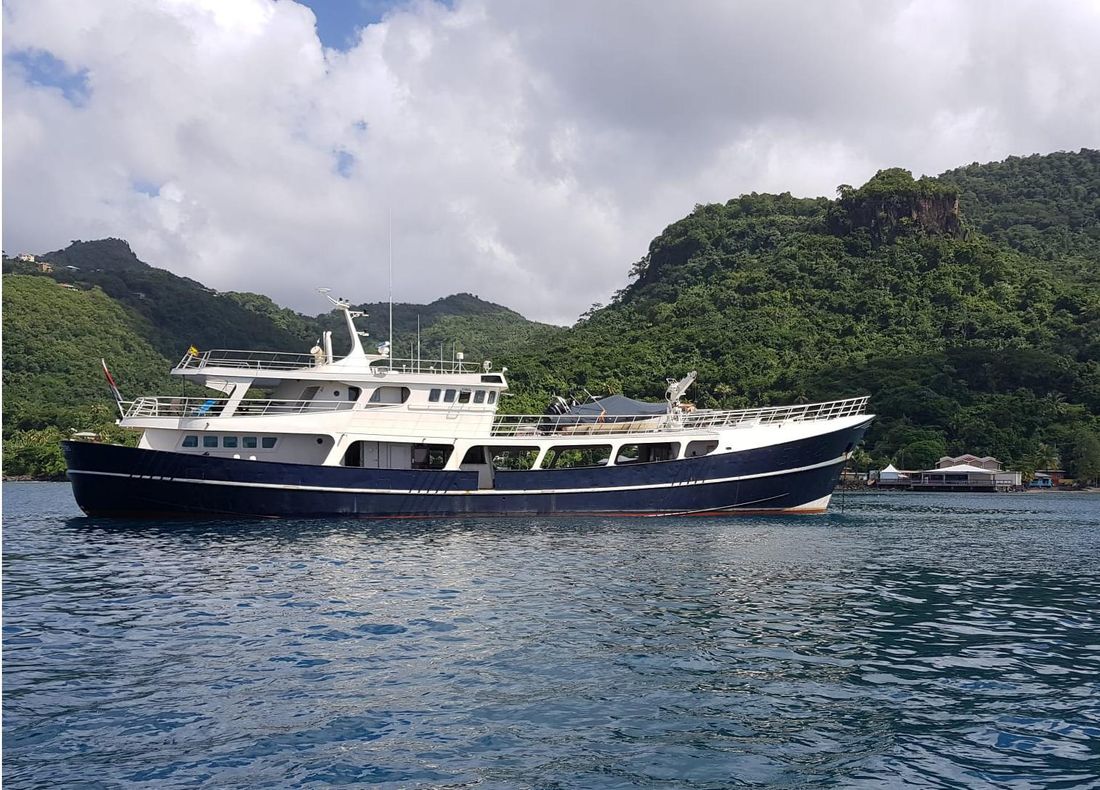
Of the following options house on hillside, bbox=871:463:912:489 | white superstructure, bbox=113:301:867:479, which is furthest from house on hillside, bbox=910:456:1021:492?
white superstructure, bbox=113:301:867:479

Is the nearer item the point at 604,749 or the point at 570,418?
the point at 604,749

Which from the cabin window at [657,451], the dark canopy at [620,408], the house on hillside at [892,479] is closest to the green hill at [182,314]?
the house on hillside at [892,479]

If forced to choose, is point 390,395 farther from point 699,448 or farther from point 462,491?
point 699,448

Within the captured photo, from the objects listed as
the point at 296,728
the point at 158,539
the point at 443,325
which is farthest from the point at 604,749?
the point at 443,325

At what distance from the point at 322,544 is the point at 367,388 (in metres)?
8.22

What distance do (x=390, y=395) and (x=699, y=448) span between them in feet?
35.7

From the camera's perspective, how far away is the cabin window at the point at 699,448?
31.0m

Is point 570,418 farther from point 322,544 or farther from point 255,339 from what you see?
point 255,339

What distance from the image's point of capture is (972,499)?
54.2m

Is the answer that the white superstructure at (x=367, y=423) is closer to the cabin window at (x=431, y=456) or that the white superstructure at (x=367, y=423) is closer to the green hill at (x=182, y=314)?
the cabin window at (x=431, y=456)

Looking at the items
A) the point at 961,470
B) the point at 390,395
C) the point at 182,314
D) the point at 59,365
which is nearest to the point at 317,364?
the point at 390,395

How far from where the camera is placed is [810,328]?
83.9 meters

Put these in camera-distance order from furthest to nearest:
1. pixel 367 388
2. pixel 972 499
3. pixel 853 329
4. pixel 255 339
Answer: pixel 255 339 < pixel 853 329 < pixel 972 499 < pixel 367 388

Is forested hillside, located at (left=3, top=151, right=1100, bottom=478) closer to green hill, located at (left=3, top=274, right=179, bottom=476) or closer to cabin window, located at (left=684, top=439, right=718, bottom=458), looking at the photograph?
green hill, located at (left=3, top=274, right=179, bottom=476)
